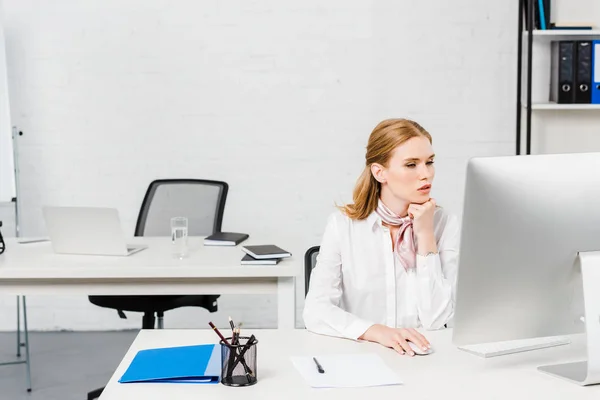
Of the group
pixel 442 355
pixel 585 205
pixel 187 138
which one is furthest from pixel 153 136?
pixel 585 205

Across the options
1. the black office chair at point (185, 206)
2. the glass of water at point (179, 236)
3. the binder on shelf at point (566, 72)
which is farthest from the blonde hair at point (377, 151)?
the binder on shelf at point (566, 72)

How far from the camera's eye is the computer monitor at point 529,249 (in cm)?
140

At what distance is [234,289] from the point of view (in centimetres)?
266

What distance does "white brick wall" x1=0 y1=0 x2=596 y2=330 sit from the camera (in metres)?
4.13

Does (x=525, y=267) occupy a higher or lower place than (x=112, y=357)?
higher

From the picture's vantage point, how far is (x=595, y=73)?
389 cm

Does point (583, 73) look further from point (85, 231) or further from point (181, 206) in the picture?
point (85, 231)

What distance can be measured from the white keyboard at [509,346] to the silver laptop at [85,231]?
1.40 meters

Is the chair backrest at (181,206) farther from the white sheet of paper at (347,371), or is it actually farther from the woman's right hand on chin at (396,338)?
the white sheet of paper at (347,371)

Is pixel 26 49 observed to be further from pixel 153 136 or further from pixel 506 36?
pixel 506 36

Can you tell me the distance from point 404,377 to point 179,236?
145 cm

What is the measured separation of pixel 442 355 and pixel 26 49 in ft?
10.6

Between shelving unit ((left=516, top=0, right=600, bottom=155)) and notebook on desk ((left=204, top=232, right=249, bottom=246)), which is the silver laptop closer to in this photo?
notebook on desk ((left=204, top=232, right=249, bottom=246))

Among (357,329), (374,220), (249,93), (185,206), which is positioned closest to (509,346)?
(357,329)
